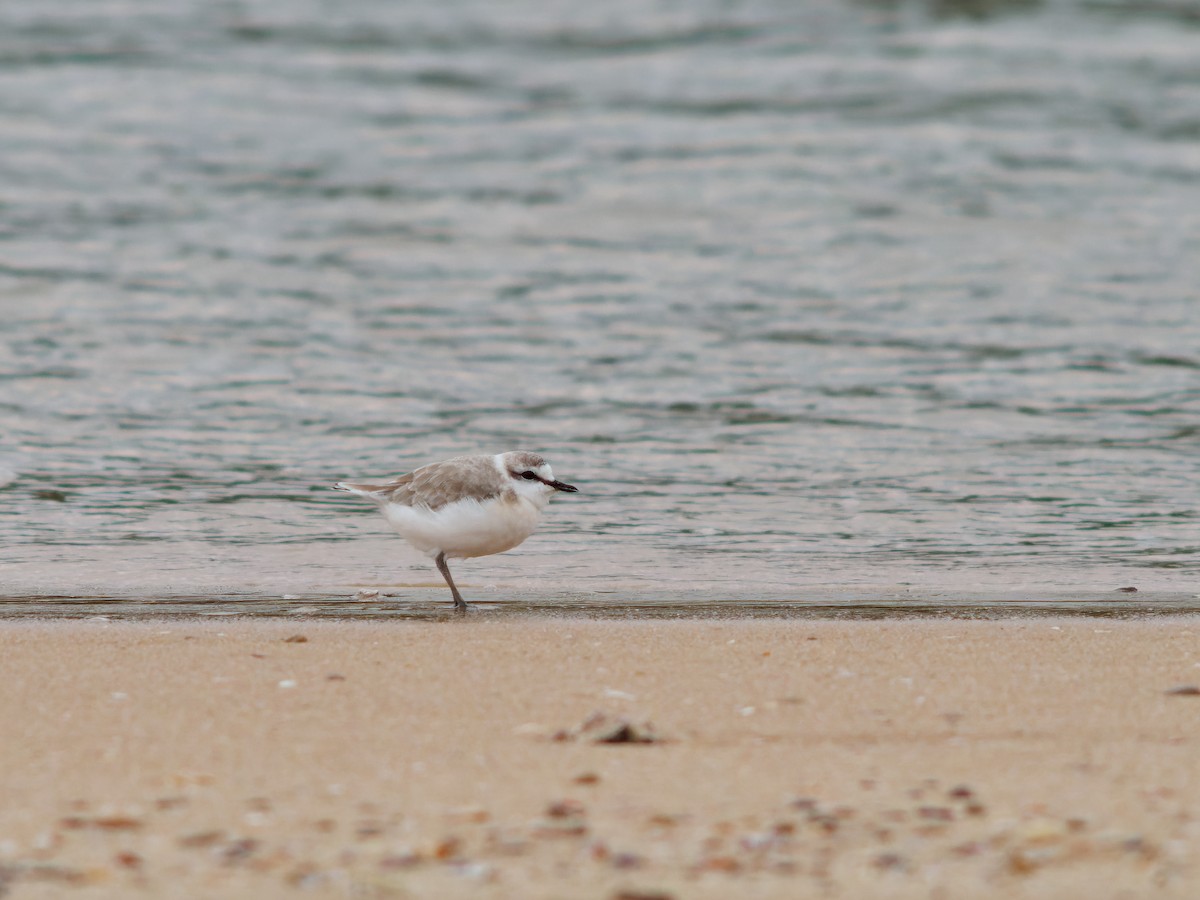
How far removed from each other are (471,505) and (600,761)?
3043mm

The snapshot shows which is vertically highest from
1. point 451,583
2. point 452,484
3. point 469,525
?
point 452,484

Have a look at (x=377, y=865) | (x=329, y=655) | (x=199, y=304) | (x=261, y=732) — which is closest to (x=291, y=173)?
(x=199, y=304)

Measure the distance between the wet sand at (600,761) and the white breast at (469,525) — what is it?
0.84 metres

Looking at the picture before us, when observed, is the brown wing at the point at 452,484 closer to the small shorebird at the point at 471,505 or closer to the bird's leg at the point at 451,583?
the small shorebird at the point at 471,505

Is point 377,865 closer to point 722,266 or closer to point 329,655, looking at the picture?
point 329,655

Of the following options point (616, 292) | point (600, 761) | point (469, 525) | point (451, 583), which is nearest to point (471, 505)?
point (469, 525)

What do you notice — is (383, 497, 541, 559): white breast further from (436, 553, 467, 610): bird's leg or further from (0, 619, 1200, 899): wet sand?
(0, 619, 1200, 899): wet sand

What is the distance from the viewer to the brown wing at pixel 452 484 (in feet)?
22.3

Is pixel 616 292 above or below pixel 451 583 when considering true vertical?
above

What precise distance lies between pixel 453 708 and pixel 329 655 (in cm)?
97

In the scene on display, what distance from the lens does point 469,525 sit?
6707mm

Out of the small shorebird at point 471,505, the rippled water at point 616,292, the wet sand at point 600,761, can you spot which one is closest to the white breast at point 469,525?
the small shorebird at point 471,505

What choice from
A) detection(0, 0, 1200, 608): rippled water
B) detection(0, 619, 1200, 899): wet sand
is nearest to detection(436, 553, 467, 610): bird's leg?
detection(0, 0, 1200, 608): rippled water

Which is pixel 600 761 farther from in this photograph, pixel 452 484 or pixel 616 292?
pixel 616 292
